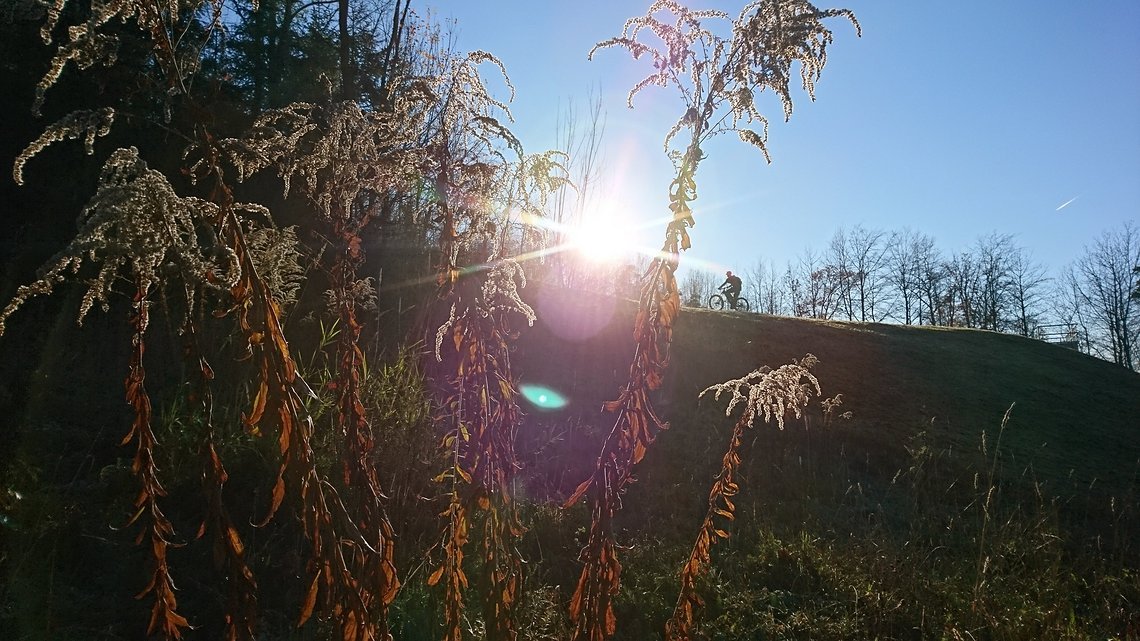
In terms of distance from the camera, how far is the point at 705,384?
24.4 feet

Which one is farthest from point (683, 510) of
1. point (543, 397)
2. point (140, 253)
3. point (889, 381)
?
point (889, 381)

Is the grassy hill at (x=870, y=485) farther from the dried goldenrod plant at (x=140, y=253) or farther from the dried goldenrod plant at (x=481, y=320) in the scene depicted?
the dried goldenrod plant at (x=140, y=253)

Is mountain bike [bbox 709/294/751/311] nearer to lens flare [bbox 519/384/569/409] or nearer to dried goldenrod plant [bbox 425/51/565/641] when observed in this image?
lens flare [bbox 519/384/569/409]

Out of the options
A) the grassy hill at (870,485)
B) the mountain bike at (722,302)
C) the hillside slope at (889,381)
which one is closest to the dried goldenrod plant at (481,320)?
the grassy hill at (870,485)

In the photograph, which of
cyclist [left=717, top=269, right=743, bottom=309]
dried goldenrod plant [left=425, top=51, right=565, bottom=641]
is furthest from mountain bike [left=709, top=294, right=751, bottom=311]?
dried goldenrod plant [left=425, top=51, right=565, bottom=641]

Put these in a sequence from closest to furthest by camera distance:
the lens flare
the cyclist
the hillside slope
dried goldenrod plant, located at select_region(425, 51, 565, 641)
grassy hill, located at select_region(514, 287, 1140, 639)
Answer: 1. dried goldenrod plant, located at select_region(425, 51, 565, 641)
2. grassy hill, located at select_region(514, 287, 1140, 639)
3. the lens flare
4. the hillside slope
5. the cyclist

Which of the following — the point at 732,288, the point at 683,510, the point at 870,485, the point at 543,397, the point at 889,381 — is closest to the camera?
the point at 683,510

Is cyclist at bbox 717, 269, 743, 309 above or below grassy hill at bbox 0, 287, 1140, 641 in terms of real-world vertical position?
above

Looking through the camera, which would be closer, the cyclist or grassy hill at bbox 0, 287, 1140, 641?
grassy hill at bbox 0, 287, 1140, 641

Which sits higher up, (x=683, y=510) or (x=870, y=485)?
(x=870, y=485)

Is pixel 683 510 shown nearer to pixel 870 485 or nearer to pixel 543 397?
pixel 870 485

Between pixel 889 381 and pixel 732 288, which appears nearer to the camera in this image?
pixel 889 381

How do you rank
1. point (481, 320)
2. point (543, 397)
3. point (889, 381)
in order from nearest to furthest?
1. point (481, 320)
2. point (543, 397)
3. point (889, 381)

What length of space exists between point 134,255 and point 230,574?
0.53 meters
